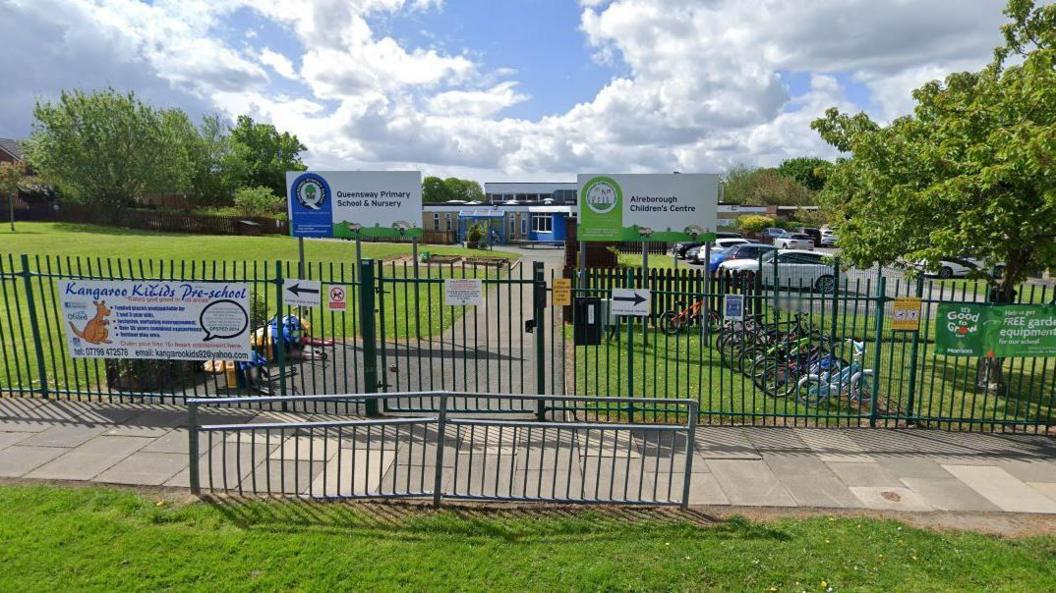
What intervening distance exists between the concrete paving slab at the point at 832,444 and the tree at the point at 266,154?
59.3 meters

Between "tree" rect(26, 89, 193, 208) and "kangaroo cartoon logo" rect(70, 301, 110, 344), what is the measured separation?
118 feet

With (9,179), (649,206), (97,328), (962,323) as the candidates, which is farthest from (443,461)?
(9,179)

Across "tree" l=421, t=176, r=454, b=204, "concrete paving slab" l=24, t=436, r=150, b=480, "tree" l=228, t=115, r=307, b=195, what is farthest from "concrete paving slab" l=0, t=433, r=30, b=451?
"tree" l=421, t=176, r=454, b=204

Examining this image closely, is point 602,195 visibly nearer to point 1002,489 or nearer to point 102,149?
point 1002,489

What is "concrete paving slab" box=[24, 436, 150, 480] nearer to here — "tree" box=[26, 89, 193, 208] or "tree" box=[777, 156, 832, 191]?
"tree" box=[26, 89, 193, 208]

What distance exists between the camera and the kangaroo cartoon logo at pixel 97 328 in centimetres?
698

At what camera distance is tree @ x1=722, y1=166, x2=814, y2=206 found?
186ft

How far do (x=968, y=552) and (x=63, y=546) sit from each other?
639 cm

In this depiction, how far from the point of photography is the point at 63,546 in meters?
4.00

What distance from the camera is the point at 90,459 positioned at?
5.59m

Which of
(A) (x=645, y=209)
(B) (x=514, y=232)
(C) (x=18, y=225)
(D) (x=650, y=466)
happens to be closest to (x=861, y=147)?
(A) (x=645, y=209)

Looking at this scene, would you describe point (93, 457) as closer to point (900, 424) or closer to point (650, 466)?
point (650, 466)

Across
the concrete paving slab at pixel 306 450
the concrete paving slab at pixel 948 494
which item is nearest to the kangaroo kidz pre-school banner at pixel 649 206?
the concrete paving slab at pixel 948 494

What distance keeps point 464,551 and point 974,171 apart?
7.40 m
